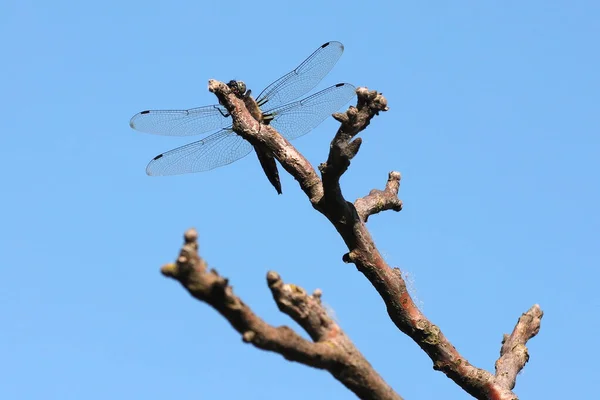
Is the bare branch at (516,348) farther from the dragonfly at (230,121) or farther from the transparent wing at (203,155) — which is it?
the transparent wing at (203,155)

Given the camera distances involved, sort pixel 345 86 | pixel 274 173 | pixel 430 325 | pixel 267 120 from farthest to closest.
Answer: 1. pixel 345 86
2. pixel 267 120
3. pixel 274 173
4. pixel 430 325

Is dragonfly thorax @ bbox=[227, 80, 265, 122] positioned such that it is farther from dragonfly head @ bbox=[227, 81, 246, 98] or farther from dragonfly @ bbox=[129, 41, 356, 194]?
dragonfly @ bbox=[129, 41, 356, 194]

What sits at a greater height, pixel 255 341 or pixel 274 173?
pixel 274 173

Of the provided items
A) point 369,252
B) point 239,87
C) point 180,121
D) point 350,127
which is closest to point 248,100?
point 239,87

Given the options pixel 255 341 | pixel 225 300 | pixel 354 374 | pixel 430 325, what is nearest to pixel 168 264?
pixel 225 300

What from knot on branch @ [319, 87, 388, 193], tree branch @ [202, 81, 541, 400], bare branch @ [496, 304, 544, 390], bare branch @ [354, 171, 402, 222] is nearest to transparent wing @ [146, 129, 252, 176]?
bare branch @ [354, 171, 402, 222]

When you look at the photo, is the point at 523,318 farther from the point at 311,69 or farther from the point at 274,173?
the point at 311,69
